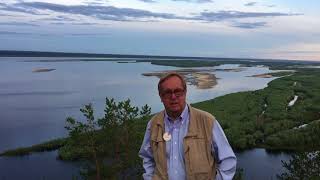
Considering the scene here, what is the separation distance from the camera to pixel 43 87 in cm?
6562

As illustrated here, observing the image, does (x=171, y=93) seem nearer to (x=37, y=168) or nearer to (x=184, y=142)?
(x=184, y=142)

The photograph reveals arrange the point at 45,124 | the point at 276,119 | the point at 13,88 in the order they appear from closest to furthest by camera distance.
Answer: the point at 45,124
the point at 276,119
the point at 13,88

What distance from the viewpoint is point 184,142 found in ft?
12.2

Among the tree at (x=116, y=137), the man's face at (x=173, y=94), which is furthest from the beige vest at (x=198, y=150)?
the tree at (x=116, y=137)

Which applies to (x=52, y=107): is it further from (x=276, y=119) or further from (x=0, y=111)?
(x=276, y=119)

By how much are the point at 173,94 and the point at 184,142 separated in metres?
0.41

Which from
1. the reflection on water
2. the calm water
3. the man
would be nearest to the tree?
the reflection on water

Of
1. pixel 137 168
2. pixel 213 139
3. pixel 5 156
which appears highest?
pixel 213 139

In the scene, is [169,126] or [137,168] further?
[137,168]

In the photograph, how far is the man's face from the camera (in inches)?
148

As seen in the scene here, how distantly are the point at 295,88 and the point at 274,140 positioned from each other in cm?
3622

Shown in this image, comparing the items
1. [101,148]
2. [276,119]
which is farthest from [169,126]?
[276,119]

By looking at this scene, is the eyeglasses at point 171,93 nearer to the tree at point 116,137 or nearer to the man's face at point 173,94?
the man's face at point 173,94

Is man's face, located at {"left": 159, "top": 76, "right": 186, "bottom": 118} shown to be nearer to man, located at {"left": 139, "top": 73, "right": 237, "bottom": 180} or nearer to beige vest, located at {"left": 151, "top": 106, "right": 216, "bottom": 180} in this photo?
man, located at {"left": 139, "top": 73, "right": 237, "bottom": 180}
